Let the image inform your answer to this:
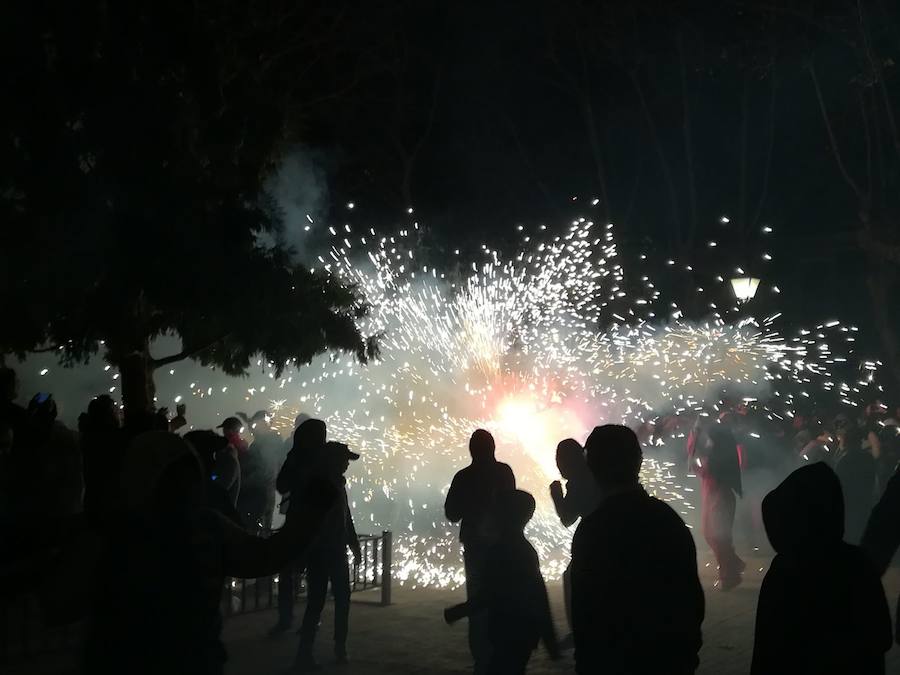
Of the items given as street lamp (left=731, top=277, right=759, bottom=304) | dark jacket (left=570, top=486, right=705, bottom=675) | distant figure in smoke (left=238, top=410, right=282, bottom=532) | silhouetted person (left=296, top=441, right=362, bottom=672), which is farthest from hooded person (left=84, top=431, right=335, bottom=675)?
street lamp (left=731, top=277, right=759, bottom=304)

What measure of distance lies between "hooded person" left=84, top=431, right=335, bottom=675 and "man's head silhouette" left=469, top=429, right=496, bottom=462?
3839mm

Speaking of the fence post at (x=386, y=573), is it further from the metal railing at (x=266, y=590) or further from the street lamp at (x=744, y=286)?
the street lamp at (x=744, y=286)

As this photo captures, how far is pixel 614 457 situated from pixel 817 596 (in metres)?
0.94

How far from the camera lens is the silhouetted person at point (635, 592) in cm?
374

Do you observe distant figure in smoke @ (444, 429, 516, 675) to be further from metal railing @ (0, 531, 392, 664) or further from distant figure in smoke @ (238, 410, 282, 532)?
distant figure in smoke @ (238, 410, 282, 532)

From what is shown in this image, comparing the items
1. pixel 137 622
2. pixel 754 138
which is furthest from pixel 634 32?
pixel 137 622

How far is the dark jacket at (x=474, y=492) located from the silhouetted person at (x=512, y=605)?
1.18 metres

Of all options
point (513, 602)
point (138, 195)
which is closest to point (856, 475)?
point (513, 602)

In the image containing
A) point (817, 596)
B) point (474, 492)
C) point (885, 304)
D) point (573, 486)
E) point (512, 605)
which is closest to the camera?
point (817, 596)

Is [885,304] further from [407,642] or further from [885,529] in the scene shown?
[885,529]

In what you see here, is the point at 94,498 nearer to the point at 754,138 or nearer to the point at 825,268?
the point at 754,138

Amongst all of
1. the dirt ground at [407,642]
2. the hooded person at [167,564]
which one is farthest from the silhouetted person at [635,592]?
the dirt ground at [407,642]

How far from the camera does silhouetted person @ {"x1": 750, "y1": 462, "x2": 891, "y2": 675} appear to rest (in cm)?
350

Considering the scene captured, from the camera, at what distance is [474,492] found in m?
7.29
